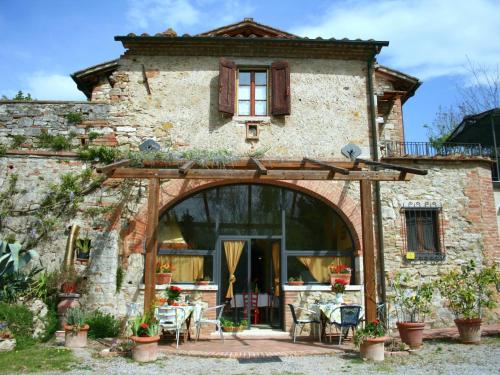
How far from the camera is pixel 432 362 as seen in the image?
623 centimetres

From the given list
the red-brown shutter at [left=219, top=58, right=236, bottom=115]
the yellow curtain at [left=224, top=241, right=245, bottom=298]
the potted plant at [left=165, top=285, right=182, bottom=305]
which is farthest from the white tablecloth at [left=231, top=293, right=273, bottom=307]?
the red-brown shutter at [left=219, top=58, right=236, bottom=115]

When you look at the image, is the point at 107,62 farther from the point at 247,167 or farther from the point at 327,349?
the point at 327,349

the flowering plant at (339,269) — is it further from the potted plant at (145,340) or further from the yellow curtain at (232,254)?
the potted plant at (145,340)

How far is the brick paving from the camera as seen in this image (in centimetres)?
689

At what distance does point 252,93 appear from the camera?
10102 millimetres

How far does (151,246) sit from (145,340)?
184 centimetres

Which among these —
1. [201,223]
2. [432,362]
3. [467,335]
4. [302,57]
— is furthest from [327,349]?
[302,57]

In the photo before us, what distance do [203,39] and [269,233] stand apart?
4483mm

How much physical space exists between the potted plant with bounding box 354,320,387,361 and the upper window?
5.23 metres

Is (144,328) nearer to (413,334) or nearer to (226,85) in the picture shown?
(413,334)

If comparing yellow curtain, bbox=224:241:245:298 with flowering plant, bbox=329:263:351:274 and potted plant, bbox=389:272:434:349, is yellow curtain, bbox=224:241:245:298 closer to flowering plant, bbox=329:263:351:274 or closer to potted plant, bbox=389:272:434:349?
flowering plant, bbox=329:263:351:274

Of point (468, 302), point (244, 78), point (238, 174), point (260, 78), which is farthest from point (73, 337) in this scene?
point (468, 302)

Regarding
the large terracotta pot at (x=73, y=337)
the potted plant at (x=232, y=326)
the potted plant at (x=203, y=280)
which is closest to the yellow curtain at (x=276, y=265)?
the potted plant at (x=232, y=326)

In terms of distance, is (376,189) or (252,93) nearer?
(376,189)
